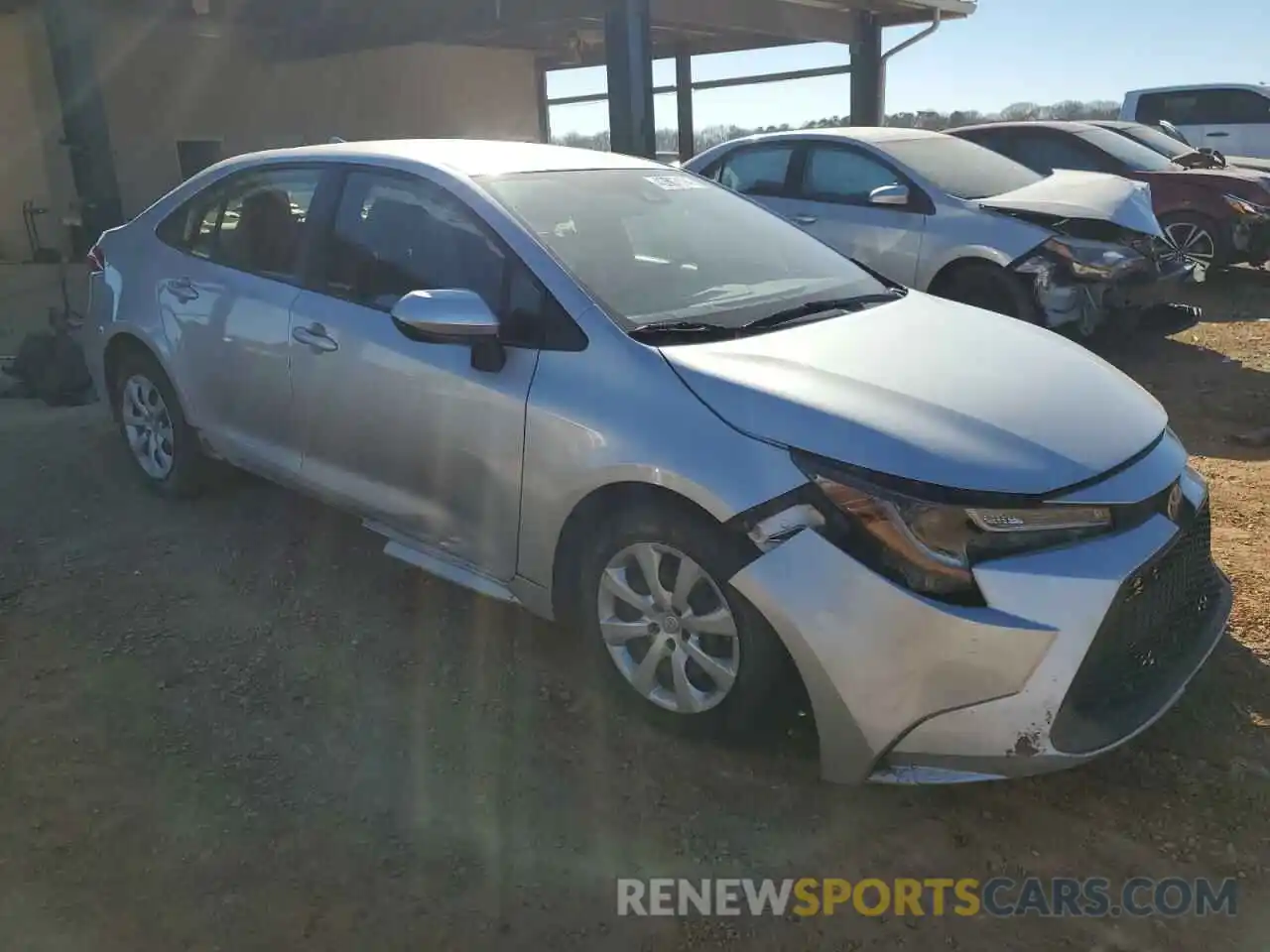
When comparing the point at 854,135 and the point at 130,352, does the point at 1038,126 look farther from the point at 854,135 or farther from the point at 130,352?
the point at 130,352

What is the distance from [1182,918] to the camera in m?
2.38

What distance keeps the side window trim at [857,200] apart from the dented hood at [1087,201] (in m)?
0.40

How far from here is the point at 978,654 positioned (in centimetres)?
239

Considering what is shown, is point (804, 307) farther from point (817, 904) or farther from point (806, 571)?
point (817, 904)

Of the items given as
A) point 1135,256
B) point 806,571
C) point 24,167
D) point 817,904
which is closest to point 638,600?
point 806,571

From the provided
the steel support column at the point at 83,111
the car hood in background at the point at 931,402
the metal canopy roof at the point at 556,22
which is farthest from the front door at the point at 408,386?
the steel support column at the point at 83,111

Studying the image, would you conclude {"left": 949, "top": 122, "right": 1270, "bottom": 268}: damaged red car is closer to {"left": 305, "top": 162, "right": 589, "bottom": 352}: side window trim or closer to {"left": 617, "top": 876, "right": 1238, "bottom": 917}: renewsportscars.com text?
{"left": 305, "top": 162, "right": 589, "bottom": 352}: side window trim

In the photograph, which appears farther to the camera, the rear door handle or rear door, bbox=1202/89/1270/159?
rear door, bbox=1202/89/1270/159

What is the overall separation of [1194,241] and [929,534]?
923cm

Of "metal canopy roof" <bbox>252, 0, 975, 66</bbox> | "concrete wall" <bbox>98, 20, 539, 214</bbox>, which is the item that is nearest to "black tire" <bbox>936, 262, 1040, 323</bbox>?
"metal canopy roof" <bbox>252, 0, 975, 66</bbox>

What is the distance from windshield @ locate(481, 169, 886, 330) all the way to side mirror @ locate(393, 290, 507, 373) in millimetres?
327

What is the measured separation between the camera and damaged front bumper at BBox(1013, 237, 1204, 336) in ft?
21.6

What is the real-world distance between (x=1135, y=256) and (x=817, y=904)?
18.7 feet

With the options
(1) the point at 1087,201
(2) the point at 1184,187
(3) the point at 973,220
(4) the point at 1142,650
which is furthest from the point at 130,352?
(2) the point at 1184,187
